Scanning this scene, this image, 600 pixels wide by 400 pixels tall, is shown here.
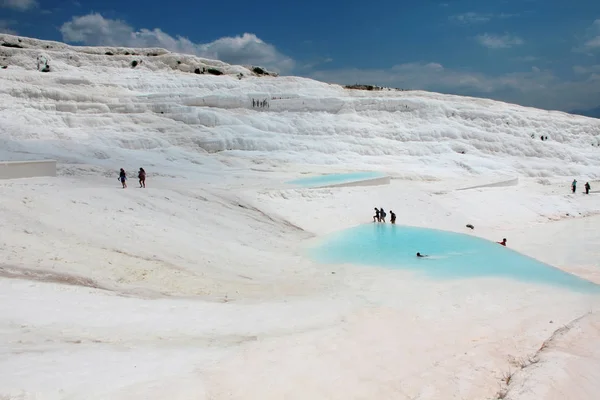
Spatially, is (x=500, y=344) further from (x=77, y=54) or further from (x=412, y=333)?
(x=77, y=54)

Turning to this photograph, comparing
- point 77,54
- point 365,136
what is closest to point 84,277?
point 365,136

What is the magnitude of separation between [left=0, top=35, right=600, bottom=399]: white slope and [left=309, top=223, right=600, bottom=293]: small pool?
57 cm

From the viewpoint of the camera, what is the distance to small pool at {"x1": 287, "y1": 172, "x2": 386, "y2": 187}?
17.6 m

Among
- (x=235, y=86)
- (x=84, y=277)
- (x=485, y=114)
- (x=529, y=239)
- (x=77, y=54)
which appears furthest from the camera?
(x=77, y=54)

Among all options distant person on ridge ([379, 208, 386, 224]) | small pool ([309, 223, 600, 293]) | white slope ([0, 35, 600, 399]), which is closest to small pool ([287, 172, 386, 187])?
white slope ([0, 35, 600, 399])

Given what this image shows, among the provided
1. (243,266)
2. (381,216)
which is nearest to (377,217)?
(381,216)

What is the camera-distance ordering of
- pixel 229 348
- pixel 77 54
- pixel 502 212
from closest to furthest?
pixel 229 348, pixel 502 212, pixel 77 54

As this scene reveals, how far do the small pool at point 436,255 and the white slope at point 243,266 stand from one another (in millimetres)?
568

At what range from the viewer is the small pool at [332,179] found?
17.6 m

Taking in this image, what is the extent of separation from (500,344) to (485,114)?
25368 millimetres

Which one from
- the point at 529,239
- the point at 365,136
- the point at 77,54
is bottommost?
the point at 529,239

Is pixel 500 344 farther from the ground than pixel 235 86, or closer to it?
closer to it

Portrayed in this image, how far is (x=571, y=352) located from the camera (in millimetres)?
5945

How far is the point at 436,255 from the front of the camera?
451 inches
